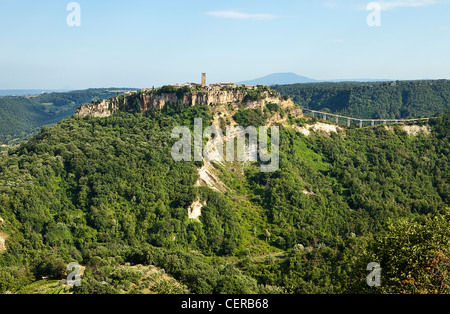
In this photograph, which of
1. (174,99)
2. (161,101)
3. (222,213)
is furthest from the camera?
(161,101)

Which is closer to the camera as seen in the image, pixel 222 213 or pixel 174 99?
pixel 222 213

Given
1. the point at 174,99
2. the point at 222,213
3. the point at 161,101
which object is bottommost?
the point at 222,213

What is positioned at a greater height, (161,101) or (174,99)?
(174,99)

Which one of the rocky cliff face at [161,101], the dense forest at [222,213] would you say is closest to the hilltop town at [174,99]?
the rocky cliff face at [161,101]

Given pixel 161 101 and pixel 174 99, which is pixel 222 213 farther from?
pixel 161 101

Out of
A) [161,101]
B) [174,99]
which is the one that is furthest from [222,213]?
[161,101]

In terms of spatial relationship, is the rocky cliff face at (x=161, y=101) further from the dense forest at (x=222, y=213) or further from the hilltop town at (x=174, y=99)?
the dense forest at (x=222, y=213)

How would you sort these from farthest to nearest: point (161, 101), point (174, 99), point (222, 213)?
point (161, 101) → point (174, 99) → point (222, 213)
